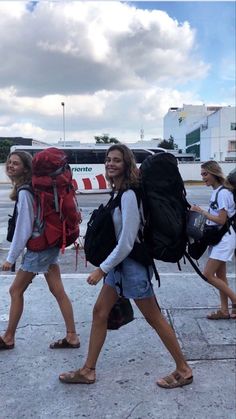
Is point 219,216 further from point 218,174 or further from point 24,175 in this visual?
point 24,175

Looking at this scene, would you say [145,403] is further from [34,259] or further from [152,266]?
[34,259]

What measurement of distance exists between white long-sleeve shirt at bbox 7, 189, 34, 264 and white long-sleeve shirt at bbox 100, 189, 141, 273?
0.83 m

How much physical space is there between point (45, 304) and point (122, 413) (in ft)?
7.16

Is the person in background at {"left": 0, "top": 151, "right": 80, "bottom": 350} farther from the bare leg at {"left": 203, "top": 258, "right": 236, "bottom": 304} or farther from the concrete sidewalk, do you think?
the bare leg at {"left": 203, "top": 258, "right": 236, "bottom": 304}

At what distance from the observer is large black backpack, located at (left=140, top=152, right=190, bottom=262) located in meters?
2.79

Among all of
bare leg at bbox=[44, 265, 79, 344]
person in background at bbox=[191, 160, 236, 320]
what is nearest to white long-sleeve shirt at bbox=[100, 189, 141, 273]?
bare leg at bbox=[44, 265, 79, 344]

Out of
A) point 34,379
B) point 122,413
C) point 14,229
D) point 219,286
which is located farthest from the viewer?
point 219,286

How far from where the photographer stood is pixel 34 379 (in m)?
3.21

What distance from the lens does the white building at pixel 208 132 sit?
7325 cm

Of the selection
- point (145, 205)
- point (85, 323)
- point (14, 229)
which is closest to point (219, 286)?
point (85, 323)

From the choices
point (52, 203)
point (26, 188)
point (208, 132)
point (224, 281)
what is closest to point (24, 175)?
point (26, 188)

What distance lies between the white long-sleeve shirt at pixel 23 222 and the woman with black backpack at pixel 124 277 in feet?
2.35

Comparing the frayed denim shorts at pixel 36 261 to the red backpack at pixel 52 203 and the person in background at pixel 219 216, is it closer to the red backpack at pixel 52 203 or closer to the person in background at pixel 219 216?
the red backpack at pixel 52 203

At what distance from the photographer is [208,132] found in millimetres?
76562
